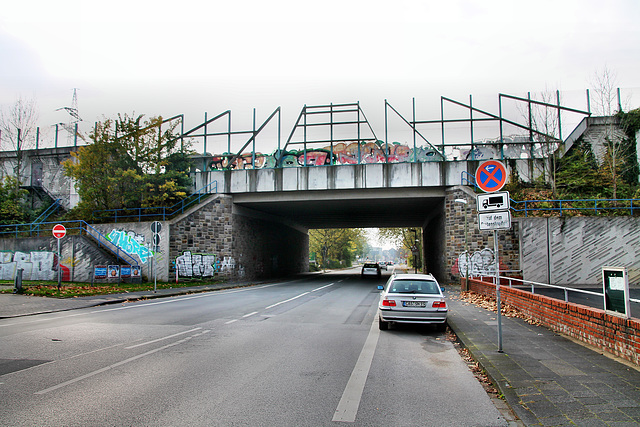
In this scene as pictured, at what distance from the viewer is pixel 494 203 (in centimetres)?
780

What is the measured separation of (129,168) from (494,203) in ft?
92.2

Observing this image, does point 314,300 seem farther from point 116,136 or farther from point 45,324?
point 116,136

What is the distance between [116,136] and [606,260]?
31.8m

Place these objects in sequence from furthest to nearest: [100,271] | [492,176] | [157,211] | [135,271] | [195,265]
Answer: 1. [157,211]
2. [195,265]
3. [135,271]
4. [100,271]
5. [492,176]

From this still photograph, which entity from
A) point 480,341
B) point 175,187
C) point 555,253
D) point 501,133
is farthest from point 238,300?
point 501,133

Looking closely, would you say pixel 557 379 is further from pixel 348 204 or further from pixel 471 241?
pixel 348 204

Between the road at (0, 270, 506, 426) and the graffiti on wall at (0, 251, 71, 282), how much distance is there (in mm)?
17506

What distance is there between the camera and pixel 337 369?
260 inches

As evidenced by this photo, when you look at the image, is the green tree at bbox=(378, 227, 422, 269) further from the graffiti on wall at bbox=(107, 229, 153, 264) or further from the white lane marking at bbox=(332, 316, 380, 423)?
the white lane marking at bbox=(332, 316, 380, 423)

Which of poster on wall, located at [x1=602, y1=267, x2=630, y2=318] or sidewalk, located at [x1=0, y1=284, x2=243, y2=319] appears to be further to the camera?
sidewalk, located at [x1=0, y1=284, x2=243, y2=319]

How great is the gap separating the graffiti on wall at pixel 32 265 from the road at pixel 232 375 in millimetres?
17506

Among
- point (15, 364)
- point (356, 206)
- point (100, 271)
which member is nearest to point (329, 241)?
point (356, 206)

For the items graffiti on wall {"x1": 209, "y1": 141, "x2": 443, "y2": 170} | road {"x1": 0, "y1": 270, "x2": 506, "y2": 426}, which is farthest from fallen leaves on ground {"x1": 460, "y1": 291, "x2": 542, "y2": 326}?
graffiti on wall {"x1": 209, "y1": 141, "x2": 443, "y2": 170}

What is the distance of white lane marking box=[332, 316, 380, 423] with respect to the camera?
4.60 m
